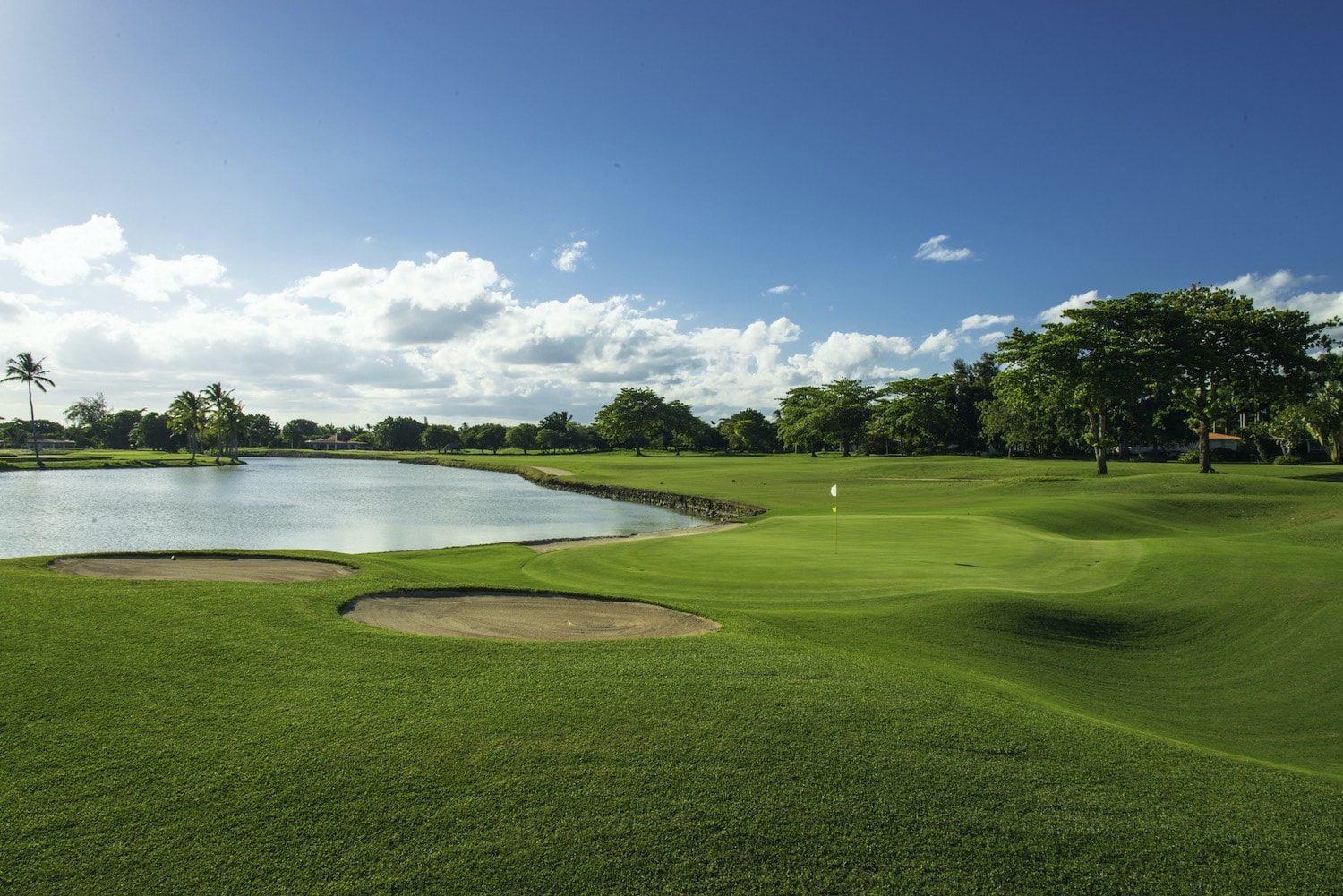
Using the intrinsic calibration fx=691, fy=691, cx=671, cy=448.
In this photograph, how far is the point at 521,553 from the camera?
80.0 feet

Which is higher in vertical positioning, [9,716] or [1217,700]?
[9,716]

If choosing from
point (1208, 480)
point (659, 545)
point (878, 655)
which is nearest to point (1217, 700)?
point (878, 655)

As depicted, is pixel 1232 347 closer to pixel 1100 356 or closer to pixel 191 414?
pixel 1100 356

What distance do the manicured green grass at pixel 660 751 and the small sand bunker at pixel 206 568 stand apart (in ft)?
4.74

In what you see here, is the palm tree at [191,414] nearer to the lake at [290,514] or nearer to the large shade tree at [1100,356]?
the lake at [290,514]

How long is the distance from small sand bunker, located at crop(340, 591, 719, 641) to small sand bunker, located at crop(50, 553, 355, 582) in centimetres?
349

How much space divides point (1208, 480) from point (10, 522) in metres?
67.5

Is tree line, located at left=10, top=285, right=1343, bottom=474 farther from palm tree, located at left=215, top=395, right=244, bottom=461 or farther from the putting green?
the putting green

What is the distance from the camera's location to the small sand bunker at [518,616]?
1126 centimetres

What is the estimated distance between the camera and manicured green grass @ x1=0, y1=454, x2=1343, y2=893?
5.05 m

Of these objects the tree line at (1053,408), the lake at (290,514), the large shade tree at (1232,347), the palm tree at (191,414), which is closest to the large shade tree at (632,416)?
the tree line at (1053,408)

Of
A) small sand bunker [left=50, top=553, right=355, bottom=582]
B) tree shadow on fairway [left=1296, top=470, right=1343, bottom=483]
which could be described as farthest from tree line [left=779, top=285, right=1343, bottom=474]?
small sand bunker [left=50, top=553, right=355, bottom=582]

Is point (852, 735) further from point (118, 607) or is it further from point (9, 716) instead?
point (118, 607)

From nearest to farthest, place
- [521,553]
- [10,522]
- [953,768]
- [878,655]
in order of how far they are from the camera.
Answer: [953,768] < [878,655] < [521,553] < [10,522]
